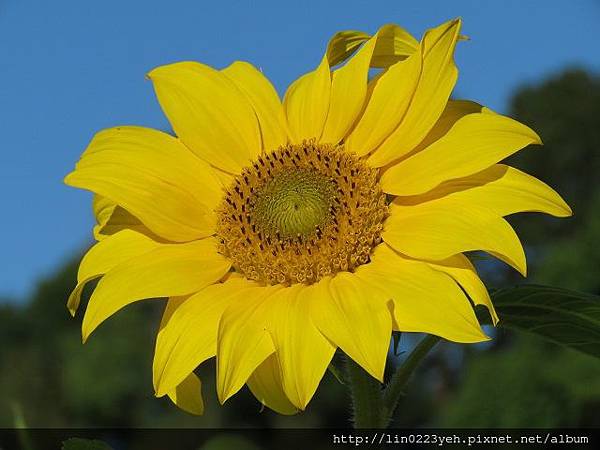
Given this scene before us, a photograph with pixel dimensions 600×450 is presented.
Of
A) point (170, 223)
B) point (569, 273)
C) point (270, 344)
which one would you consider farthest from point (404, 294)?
point (569, 273)

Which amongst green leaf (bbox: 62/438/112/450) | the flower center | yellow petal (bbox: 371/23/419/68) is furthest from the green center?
green leaf (bbox: 62/438/112/450)

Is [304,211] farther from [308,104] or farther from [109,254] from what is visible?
[109,254]

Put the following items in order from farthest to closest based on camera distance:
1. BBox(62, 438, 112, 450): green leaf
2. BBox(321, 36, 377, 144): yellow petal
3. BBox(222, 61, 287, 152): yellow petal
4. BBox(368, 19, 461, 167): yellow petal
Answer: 1. BBox(222, 61, 287, 152): yellow petal
2. BBox(321, 36, 377, 144): yellow petal
3. BBox(368, 19, 461, 167): yellow petal
4. BBox(62, 438, 112, 450): green leaf

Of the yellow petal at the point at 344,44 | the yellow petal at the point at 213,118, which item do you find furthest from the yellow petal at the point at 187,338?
the yellow petal at the point at 344,44

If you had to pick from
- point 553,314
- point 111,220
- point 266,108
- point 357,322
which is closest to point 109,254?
point 111,220

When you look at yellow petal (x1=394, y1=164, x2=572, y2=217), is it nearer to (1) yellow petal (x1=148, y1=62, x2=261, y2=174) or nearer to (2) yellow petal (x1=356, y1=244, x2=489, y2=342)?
(2) yellow petal (x1=356, y1=244, x2=489, y2=342)

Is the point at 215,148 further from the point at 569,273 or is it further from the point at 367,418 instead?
the point at 569,273
